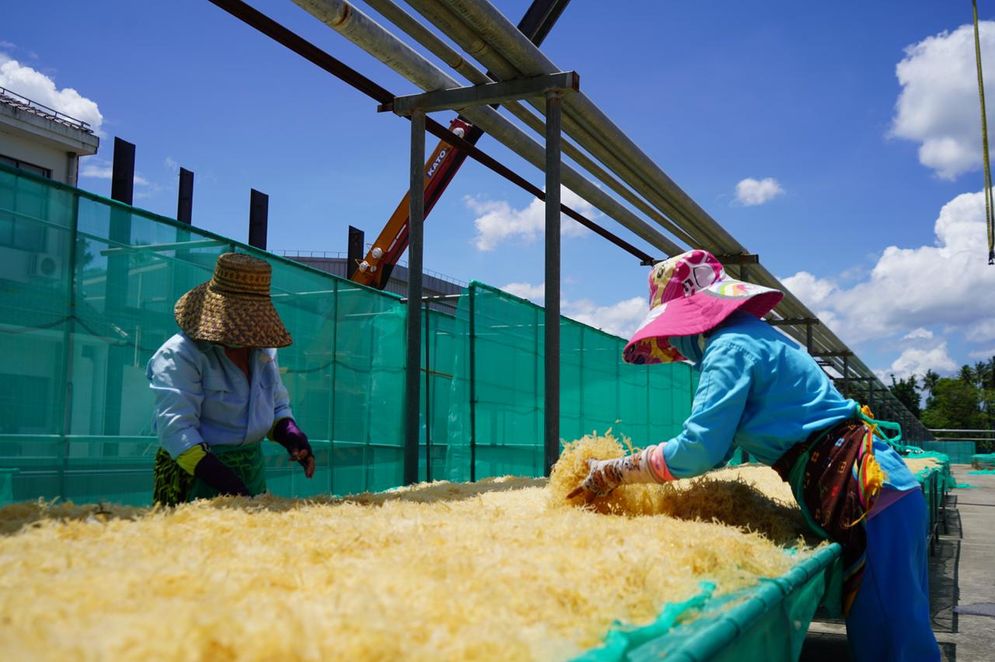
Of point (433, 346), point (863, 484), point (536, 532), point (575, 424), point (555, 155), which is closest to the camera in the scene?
point (536, 532)

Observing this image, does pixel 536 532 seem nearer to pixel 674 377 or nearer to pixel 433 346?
pixel 433 346

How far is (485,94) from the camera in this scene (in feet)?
17.2

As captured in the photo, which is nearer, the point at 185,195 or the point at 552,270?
the point at 552,270

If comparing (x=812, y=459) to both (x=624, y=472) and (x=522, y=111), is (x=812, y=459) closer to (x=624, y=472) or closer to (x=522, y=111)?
(x=624, y=472)

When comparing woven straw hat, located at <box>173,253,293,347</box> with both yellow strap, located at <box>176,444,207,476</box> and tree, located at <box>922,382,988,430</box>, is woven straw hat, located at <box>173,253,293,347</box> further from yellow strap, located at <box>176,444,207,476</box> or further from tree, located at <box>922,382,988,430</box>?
tree, located at <box>922,382,988,430</box>

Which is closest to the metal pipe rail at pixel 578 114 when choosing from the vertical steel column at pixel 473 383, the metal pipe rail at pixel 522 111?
the metal pipe rail at pixel 522 111

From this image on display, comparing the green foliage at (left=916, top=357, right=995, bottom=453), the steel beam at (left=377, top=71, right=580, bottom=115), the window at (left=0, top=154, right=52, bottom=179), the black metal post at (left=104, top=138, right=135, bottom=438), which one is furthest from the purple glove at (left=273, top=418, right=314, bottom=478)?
the green foliage at (left=916, top=357, right=995, bottom=453)

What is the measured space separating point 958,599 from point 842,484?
484cm

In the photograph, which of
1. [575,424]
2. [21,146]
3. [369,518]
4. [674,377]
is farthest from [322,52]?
[21,146]

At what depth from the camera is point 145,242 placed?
501cm

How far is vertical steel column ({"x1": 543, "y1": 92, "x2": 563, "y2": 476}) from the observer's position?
16.8ft

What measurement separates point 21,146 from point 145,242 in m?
21.2

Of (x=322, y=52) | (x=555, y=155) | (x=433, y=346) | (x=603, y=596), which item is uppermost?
(x=322, y=52)

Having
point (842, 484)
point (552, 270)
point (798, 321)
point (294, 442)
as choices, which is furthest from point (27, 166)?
point (842, 484)
